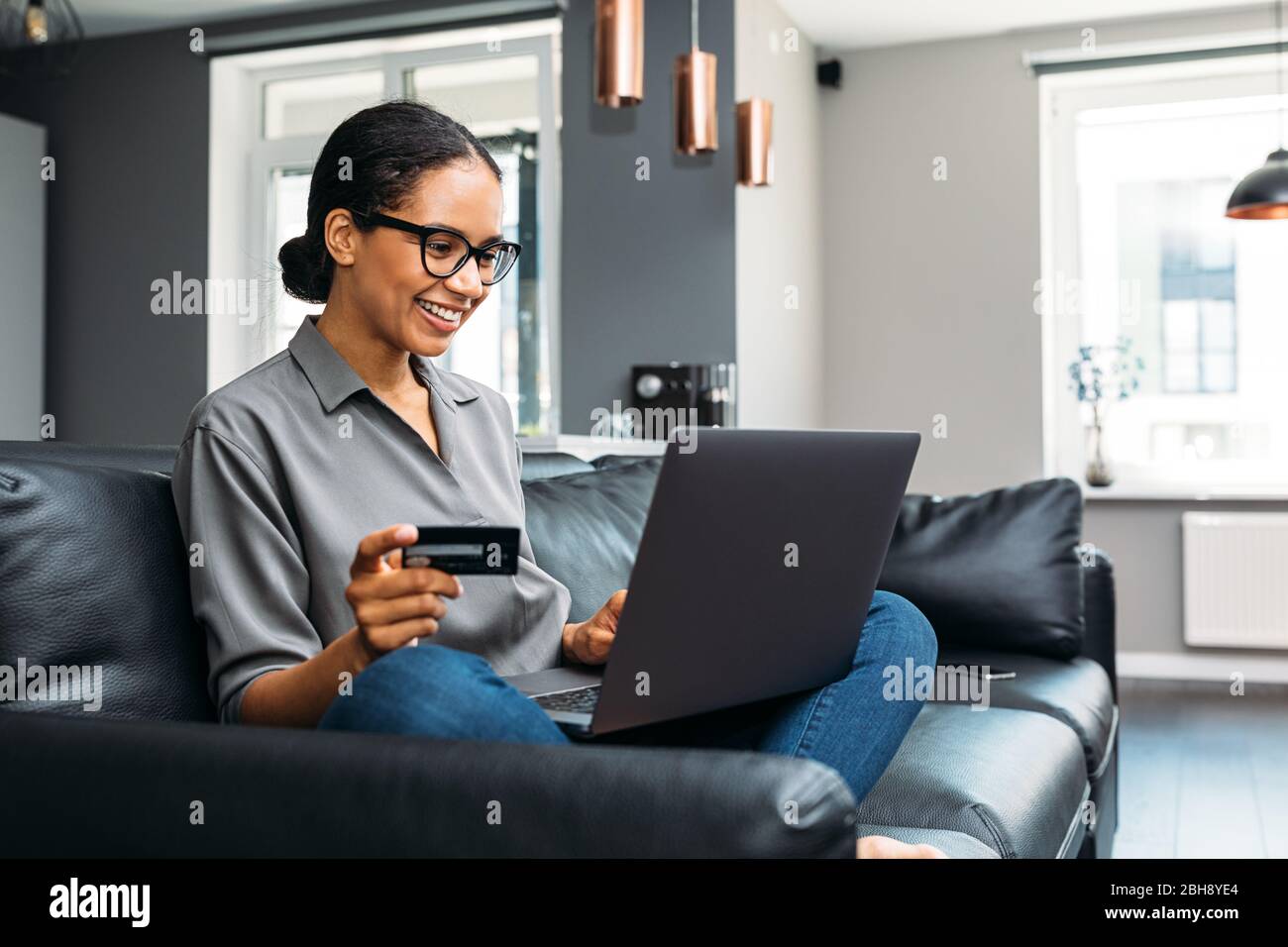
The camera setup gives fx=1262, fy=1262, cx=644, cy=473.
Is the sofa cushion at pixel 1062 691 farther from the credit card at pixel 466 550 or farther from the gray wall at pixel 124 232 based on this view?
the gray wall at pixel 124 232

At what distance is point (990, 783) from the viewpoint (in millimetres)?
1545

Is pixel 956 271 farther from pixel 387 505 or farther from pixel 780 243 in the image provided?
pixel 387 505

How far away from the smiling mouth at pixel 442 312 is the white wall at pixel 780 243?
287 cm

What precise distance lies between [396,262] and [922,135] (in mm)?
4173

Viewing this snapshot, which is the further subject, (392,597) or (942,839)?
(942,839)

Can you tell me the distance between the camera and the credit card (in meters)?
0.89

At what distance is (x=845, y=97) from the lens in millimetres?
5188

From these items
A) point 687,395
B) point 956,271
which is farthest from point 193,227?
point 956,271

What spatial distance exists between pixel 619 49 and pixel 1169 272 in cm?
276

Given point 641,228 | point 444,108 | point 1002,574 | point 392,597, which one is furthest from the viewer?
point 444,108

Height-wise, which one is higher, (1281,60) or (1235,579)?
(1281,60)

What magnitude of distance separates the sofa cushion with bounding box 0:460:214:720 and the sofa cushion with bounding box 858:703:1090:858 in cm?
74

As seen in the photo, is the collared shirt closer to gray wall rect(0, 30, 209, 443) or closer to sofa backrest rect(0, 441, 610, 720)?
sofa backrest rect(0, 441, 610, 720)
